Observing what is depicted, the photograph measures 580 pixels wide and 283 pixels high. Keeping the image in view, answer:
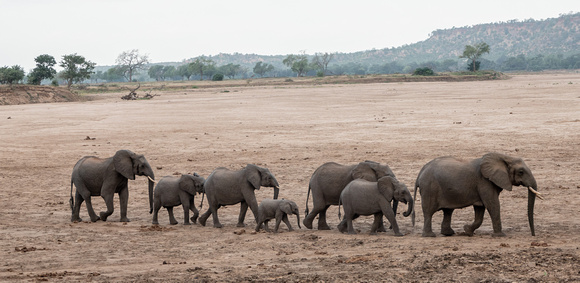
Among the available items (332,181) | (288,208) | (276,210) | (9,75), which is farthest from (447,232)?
(9,75)

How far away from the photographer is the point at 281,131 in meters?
27.0

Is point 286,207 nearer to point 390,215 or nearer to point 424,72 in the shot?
point 390,215

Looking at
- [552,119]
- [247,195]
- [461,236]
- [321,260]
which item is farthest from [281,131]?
[321,260]

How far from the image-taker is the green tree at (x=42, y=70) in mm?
79625

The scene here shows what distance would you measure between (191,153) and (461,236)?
12.4 meters

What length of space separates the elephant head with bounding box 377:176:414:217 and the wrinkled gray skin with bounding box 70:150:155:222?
15.9ft

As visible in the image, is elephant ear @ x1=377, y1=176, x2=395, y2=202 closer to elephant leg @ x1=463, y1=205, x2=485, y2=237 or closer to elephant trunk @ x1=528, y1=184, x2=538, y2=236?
elephant leg @ x1=463, y1=205, x2=485, y2=237

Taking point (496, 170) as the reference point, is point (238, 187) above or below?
below

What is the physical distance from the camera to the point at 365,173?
12250mm

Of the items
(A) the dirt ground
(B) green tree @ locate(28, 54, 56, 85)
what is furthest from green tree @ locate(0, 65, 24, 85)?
(A) the dirt ground

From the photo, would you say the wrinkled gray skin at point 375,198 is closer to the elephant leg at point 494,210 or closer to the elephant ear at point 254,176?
the elephant leg at point 494,210

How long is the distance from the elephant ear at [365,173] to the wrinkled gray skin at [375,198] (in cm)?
46

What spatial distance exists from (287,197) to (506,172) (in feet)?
17.9

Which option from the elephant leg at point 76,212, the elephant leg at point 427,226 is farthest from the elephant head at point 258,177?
the elephant leg at point 76,212
